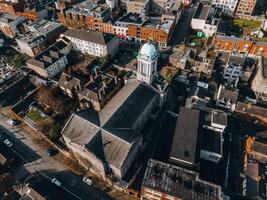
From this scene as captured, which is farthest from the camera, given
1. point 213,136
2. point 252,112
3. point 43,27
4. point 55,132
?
point 43,27

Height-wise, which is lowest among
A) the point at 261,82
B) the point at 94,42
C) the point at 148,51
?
the point at 261,82

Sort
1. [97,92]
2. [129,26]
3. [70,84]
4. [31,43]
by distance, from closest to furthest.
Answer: [97,92], [70,84], [31,43], [129,26]

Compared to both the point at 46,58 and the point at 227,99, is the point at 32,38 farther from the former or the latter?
the point at 227,99

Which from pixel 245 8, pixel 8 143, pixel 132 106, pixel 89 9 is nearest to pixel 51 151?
pixel 8 143

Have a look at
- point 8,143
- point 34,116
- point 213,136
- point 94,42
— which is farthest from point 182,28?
point 8,143

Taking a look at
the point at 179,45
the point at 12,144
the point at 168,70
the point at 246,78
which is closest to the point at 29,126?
the point at 12,144

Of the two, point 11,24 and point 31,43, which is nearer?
point 31,43

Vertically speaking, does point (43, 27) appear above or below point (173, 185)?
above
